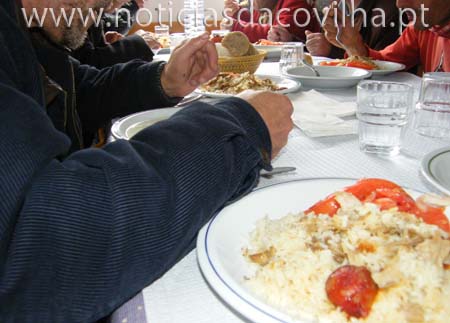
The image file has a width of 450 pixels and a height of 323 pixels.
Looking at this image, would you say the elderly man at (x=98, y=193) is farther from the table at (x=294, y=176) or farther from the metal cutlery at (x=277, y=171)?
the metal cutlery at (x=277, y=171)

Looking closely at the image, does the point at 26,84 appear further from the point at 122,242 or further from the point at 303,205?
the point at 303,205

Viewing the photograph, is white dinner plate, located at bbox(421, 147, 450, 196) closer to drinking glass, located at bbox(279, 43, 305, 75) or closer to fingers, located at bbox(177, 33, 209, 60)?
fingers, located at bbox(177, 33, 209, 60)

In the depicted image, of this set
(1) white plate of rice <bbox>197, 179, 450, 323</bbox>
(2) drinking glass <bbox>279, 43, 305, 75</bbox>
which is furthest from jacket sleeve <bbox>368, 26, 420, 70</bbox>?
(1) white plate of rice <bbox>197, 179, 450, 323</bbox>

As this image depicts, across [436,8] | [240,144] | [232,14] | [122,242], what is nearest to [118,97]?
[240,144]

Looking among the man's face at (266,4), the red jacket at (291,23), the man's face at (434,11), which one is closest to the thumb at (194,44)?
the man's face at (434,11)

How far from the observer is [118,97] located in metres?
1.28

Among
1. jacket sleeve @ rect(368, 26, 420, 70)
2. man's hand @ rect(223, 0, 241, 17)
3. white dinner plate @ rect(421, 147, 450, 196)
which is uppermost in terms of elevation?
man's hand @ rect(223, 0, 241, 17)

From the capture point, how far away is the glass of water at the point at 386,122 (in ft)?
2.83

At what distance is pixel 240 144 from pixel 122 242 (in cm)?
22

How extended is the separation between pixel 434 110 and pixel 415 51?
1490 mm

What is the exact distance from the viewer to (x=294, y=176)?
76cm

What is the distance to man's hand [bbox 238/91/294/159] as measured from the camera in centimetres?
67

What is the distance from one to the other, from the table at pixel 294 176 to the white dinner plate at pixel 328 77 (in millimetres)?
30

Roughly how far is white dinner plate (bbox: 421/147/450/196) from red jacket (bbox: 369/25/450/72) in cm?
164
